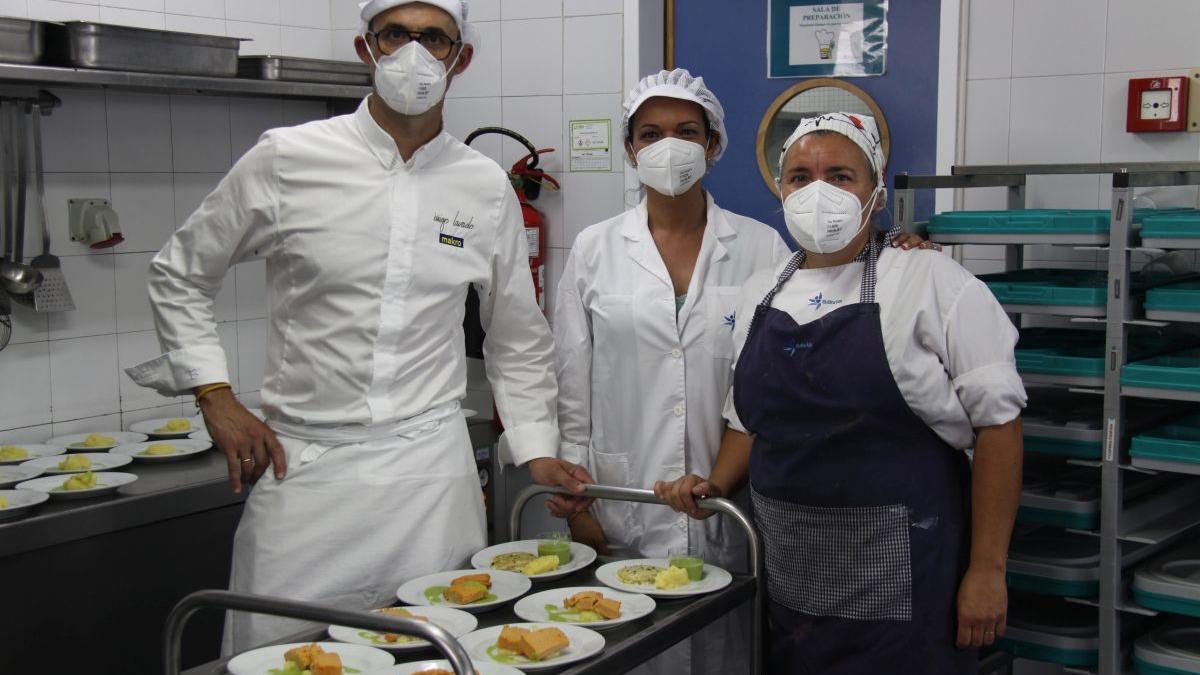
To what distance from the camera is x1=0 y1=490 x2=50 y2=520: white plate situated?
250 cm

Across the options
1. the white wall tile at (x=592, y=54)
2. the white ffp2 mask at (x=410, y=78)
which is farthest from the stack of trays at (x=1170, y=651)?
the white wall tile at (x=592, y=54)

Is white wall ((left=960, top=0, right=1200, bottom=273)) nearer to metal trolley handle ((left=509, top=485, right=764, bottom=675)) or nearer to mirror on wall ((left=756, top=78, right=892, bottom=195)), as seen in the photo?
mirror on wall ((left=756, top=78, right=892, bottom=195))

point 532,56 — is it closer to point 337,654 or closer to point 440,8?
point 440,8

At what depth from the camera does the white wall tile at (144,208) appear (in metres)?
3.25

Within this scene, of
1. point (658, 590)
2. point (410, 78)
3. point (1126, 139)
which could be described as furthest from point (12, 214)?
point (1126, 139)

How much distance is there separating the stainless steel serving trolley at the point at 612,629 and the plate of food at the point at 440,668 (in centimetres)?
4

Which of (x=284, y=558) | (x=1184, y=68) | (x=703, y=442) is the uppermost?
(x=1184, y=68)

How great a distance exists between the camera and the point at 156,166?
3.34 meters

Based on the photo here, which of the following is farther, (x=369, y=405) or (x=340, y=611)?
(x=369, y=405)

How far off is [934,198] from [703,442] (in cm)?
125

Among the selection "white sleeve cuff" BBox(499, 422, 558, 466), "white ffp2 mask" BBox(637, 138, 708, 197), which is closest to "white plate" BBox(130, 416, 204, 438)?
"white sleeve cuff" BBox(499, 422, 558, 466)

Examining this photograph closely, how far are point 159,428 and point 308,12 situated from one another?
58.2 inches

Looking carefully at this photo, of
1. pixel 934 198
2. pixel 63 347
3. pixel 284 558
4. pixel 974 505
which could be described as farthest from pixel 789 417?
pixel 63 347

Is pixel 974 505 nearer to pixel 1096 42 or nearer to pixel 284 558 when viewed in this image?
pixel 284 558
